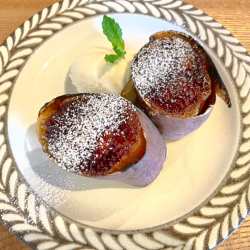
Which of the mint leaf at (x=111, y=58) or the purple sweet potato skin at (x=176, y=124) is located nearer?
the purple sweet potato skin at (x=176, y=124)

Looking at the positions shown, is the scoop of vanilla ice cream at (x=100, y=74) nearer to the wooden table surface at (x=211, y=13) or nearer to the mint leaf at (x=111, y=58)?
the mint leaf at (x=111, y=58)

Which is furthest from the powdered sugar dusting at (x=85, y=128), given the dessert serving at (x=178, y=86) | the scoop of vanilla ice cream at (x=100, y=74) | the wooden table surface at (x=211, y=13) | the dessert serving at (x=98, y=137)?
the wooden table surface at (x=211, y=13)

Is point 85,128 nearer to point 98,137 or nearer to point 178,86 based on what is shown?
point 98,137

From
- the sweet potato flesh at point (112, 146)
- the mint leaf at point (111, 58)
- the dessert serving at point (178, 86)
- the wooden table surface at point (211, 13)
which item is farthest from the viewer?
the wooden table surface at point (211, 13)

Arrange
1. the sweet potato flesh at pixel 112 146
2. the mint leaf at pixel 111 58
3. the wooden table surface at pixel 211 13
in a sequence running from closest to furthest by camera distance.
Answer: the sweet potato flesh at pixel 112 146 → the mint leaf at pixel 111 58 → the wooden table surface at pixel 211 13

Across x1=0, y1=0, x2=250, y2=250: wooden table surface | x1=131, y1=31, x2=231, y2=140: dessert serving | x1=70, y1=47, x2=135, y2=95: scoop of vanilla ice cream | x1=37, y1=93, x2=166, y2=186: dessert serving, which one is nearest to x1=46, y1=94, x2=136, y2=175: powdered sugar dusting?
x1=37, y1=93, x2=166, y2=186: dessert serving

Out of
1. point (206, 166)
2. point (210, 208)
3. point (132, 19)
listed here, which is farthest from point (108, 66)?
point (210, 208)

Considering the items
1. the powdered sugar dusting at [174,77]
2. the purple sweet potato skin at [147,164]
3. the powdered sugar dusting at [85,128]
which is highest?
the powdered sugar dusting at [174,77]

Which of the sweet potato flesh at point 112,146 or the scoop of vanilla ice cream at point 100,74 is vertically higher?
the scoop of vanilla ice cream at point 100,74
